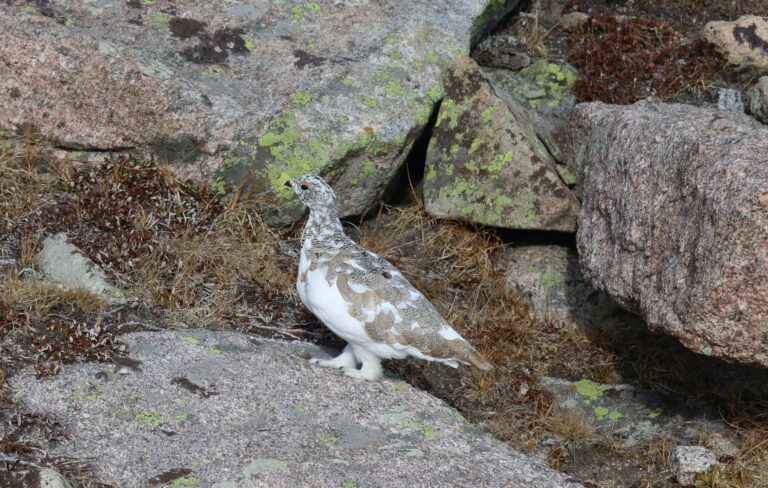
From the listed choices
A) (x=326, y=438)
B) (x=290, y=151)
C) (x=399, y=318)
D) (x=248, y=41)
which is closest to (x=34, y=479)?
(x=326, y=438)

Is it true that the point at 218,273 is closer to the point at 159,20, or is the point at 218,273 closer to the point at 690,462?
the point at 159,20

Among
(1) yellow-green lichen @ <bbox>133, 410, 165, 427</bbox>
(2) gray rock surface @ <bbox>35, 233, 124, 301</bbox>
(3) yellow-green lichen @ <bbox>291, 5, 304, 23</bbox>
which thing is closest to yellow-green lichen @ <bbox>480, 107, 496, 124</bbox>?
(3) yellow-green lichen @ <bbox>291, 5, 304, 23</bbox>

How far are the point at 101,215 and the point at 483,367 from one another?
3.05 m

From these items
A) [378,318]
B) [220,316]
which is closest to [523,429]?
[378,318]

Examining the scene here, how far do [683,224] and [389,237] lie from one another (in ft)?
9.14

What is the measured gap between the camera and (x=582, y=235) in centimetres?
679

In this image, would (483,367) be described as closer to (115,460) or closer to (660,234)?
(660,234)

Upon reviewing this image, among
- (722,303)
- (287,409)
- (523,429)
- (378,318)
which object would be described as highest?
(722,303)

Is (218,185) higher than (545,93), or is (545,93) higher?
(545,93)

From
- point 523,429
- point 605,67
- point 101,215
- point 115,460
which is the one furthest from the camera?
point 605,67

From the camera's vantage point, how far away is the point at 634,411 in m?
6.67

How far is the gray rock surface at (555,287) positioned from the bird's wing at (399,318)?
1981mm

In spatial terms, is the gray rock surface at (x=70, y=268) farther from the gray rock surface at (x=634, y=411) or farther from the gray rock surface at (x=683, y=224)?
the gray rock surface at (x=683, y=224)

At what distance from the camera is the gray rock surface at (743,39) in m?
8.36
